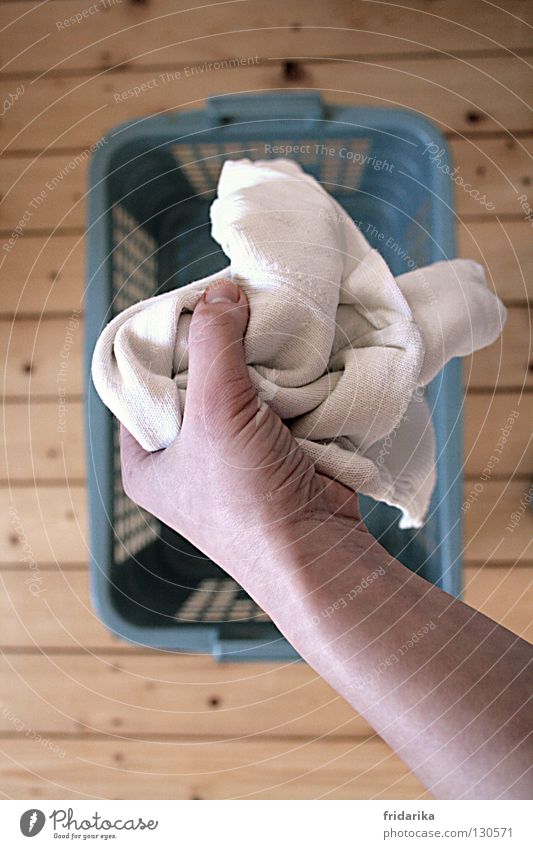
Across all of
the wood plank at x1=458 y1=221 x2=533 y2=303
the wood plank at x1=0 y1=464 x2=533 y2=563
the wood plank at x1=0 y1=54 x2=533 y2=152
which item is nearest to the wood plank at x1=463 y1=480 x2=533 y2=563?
the wood plank at x1=0 y1=464 x2=533 y2=563

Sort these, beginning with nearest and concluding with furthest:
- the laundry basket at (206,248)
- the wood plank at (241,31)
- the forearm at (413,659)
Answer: the forearm at (413,659) < the laundry basket at (206,248) < the wood plank at (241,31)

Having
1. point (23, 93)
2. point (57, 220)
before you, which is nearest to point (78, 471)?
point (57, 220)

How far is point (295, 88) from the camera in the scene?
0.59 m

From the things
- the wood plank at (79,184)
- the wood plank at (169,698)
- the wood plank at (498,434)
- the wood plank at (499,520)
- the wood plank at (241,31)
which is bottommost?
the wood plank at (169,698)

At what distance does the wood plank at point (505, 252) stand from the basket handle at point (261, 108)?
181 mm

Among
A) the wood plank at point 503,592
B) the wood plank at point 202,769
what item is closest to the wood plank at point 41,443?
the wood plank at point 202,769

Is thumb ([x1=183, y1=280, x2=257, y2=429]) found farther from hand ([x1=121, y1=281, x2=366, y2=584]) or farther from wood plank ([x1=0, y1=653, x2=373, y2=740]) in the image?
wood plank ([x1=0, y1=653, x2=373, y2=740])

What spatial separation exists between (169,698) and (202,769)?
0.22ft

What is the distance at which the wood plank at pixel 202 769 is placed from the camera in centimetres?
62

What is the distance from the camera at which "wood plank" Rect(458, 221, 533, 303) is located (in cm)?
57

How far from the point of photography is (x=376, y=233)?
545mm

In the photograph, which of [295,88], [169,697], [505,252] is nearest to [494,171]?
[505,252]

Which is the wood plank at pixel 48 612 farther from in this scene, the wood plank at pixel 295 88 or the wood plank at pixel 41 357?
the wood plank at pixel 295 88

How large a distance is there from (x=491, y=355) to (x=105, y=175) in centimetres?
31
